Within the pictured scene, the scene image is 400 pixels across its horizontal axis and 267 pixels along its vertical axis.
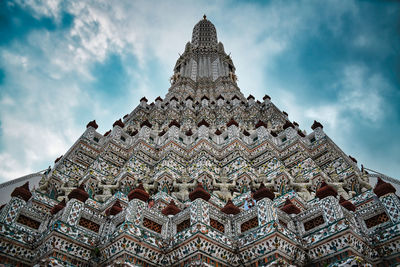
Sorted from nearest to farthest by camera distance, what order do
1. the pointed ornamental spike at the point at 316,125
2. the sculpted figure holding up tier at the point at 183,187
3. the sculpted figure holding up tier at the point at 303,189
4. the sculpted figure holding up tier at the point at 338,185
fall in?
the sculpted figure holding up tier at the point at 338,185 < the sculpted figure holding up tier at the point at 303,189 < the sculpted figure holding up tier at the point at 183,187 < the pointed ornamental spike at the point at 316,125

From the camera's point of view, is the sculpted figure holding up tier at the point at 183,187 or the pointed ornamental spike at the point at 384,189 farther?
the sculpted figure holding up tier at the point at 183,187

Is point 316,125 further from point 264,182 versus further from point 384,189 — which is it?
point 384,189

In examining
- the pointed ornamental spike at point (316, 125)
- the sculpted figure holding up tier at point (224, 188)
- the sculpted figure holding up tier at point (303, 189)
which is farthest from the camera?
→ the pointed ornamental spike at point (316, 125)

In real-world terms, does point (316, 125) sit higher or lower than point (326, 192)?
higher

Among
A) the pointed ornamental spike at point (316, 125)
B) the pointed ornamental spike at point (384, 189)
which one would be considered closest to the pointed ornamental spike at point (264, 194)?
the pointed ornamental spike at point (384, 189)

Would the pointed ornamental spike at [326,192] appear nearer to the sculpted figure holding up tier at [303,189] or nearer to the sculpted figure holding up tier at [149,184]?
the sculpted figure holding up tier at [303,189]

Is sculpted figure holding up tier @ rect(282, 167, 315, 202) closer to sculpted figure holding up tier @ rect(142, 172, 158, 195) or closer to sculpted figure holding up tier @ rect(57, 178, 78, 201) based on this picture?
sculpted figure holding up tier @ rect(142, 172, 158, 195)

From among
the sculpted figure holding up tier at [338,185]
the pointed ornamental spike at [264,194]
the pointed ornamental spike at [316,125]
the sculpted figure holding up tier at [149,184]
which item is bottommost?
the pointed ornamental spike at [264,194]

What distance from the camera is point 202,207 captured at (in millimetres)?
8062

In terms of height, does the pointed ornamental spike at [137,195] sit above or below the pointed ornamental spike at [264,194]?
above

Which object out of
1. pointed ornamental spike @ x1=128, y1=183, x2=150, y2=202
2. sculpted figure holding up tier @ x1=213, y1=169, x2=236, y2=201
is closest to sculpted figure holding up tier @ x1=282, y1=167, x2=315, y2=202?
sculpted figure holding up tier @ x1=213, y1=169, x2=236, y2=201

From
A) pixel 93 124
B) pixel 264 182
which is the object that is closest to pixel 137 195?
pixel 264 182

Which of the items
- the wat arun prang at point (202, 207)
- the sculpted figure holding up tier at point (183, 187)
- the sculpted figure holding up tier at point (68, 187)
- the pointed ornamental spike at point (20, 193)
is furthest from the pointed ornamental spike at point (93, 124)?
the pointed ornamental spike at point (20, 193)

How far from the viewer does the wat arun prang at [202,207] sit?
7176 millimetres
